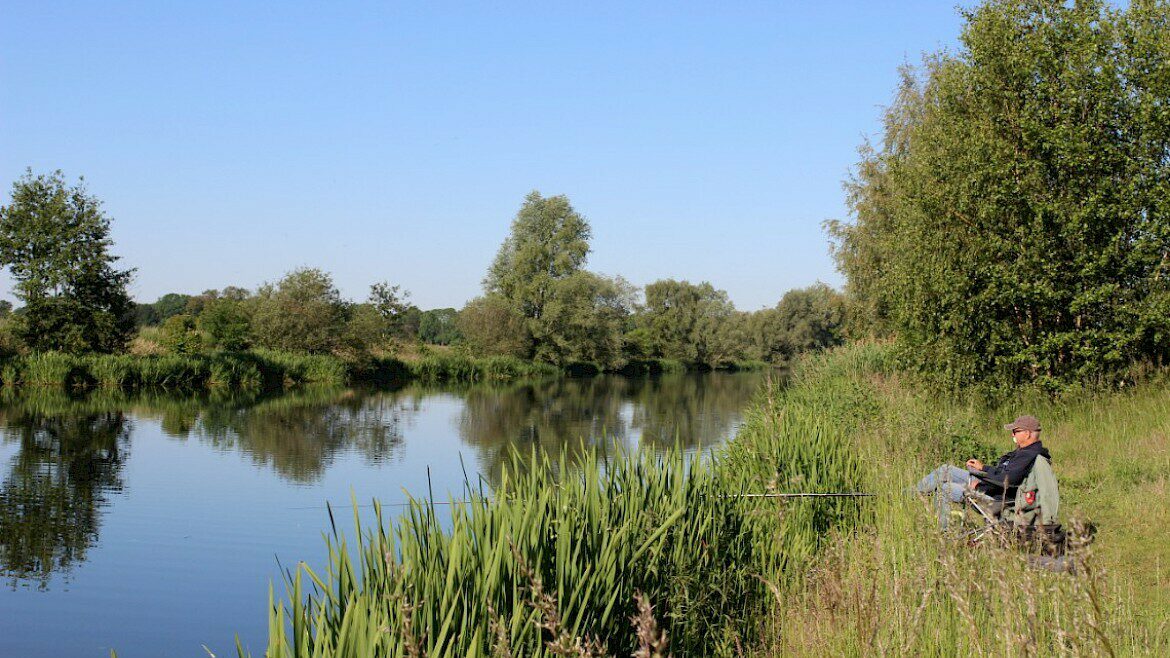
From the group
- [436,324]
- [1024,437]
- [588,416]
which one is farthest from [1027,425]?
[436,324]

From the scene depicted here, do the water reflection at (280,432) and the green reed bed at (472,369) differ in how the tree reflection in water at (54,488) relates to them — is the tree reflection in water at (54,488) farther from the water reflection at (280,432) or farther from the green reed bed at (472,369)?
the green reed bed at (472,369)

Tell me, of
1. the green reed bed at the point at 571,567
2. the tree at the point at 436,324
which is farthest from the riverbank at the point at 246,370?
the tree at the point at 436,324

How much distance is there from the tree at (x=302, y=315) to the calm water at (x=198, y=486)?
10560 millimetres

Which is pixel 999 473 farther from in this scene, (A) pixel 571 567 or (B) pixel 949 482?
(A) pixel 571 567

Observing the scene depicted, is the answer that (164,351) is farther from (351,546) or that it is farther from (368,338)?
(351,546)

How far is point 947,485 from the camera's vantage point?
267 inches

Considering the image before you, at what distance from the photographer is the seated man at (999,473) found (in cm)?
661

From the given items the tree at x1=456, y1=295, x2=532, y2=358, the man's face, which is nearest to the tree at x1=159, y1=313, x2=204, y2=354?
the tree at x1=456, y1=295, x2=532, y2=358

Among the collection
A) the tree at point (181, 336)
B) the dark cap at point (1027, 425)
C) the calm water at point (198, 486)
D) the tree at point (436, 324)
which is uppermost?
the tree at point (436, 324)

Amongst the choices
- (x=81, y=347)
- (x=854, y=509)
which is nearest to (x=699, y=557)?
(x=854, y=509)

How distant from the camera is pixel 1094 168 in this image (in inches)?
534

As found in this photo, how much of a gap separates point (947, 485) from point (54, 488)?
542 inches

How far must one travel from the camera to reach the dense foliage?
43.4 feet

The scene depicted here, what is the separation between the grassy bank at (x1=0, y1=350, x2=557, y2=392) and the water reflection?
6.72 ft
